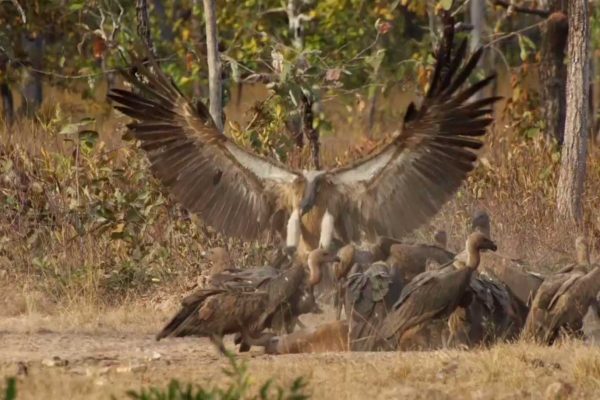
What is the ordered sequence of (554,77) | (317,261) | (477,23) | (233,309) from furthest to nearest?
(477,23) → (554,77) → (317,261) → (233,309)

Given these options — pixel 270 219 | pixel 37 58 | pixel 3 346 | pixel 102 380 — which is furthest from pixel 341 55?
pixel 102 380

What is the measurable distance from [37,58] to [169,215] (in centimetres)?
1171

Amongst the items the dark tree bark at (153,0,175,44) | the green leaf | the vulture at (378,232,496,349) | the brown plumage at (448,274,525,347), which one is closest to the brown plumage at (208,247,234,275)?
the vulture at (378,232,496,349)

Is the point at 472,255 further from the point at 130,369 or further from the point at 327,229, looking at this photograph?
the point at 130,369

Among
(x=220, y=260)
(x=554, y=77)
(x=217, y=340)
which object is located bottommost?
(x=217, y=340)

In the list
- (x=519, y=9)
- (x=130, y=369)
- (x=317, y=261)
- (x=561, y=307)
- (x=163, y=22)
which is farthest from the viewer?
(x=163, y=22)

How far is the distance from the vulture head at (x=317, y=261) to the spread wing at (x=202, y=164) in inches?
53.6

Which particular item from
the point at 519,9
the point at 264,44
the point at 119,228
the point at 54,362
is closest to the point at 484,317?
the point at 54,362

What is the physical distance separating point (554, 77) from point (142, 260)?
4.52 metres

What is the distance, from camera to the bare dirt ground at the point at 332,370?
27.3ft

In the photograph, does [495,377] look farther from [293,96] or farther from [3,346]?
[293,96]

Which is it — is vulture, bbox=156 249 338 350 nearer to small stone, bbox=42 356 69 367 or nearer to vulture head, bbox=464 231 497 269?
small stone, bbox=42 356 69 367

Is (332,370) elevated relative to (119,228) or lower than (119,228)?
lower

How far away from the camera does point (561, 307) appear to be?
10.1 meters
